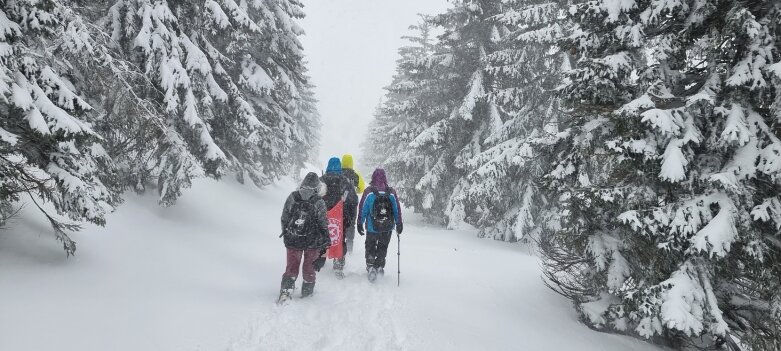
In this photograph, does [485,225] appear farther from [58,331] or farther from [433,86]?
[58,331]

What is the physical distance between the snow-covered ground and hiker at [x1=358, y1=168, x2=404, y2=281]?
479 mm

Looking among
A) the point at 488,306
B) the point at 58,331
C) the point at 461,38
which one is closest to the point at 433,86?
the point at 461,38

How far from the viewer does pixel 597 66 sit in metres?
5.63

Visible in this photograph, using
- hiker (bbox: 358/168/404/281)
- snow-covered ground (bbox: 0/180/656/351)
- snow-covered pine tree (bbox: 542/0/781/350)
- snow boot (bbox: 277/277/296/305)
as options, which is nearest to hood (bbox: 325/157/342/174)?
hiker (bbox: 358/168/404/281)

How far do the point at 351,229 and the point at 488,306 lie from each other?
4511 millimetres

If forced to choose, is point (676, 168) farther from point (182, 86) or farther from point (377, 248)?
point (182, 86)

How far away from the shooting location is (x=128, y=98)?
261 inches

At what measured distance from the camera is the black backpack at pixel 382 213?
8316mm

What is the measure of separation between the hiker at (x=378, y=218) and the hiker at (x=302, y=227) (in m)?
1.56

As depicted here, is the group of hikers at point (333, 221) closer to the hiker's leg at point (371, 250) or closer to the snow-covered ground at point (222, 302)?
the hiker's leg at point (371, 250)

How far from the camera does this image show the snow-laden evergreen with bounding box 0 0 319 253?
4809 millimetres

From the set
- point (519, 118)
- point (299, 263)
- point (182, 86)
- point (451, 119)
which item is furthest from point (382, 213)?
point (451, 119)

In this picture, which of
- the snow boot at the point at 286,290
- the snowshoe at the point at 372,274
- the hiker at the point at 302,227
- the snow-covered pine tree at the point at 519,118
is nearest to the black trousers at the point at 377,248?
the snowshoe at the point at 372,274

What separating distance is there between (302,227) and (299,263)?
23.8 inches
